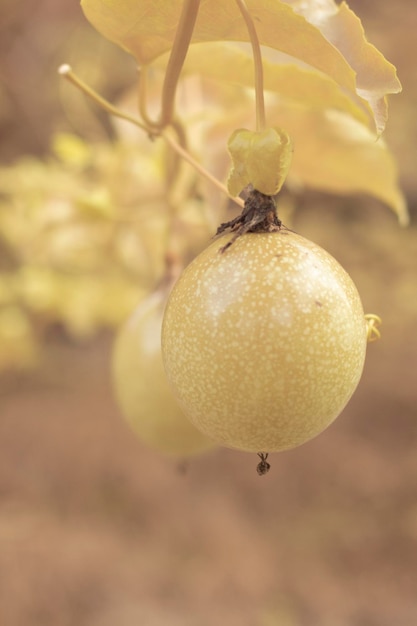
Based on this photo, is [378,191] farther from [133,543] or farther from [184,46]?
[133,543]

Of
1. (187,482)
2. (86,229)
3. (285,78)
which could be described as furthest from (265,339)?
(187,482)

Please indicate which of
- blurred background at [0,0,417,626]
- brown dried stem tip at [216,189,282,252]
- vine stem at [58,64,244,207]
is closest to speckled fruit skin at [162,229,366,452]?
brown dried stem tip at [216,189,282,252]

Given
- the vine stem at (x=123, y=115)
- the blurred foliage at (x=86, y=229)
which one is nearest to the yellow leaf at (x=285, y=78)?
the vine stem at (x=123, y=115)

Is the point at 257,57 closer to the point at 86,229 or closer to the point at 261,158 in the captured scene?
the point at 261,158

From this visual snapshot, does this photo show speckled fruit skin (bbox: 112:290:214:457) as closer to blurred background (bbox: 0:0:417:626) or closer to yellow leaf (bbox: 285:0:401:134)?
yellow leaf (bbox: 285:0:401:134)

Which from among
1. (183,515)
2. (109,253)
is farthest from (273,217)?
(183,515)
